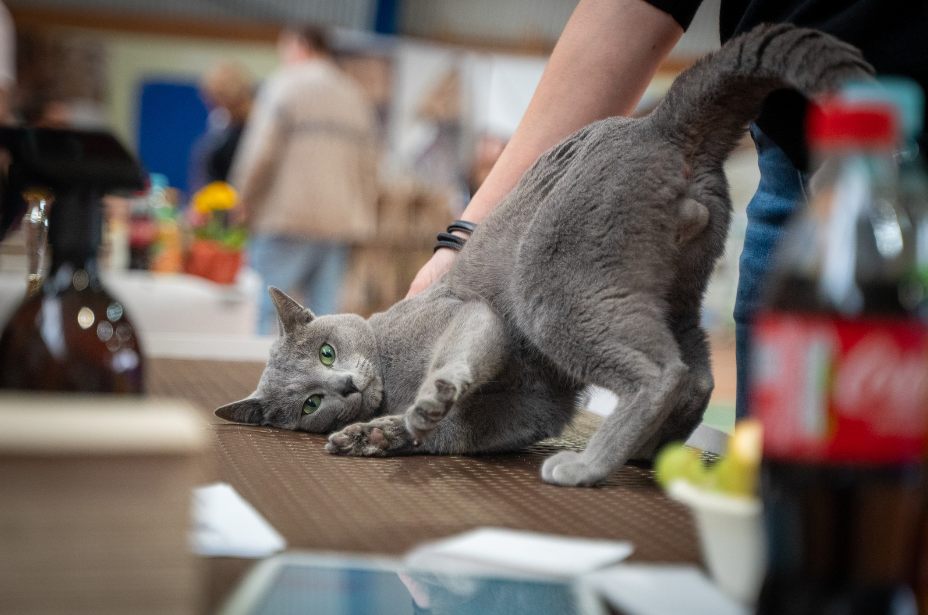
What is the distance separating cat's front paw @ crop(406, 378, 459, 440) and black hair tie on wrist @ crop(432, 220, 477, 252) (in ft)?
1.49

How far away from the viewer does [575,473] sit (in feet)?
3.29

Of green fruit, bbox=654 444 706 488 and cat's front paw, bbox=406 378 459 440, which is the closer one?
green fruit, bbox=654 444 706 488

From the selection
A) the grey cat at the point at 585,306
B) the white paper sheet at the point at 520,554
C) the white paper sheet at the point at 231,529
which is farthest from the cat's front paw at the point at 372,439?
the white paper sheet at the point at 520,554

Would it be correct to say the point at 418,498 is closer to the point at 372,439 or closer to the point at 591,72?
the point at 372,439

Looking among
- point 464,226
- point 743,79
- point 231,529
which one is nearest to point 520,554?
point 231,529

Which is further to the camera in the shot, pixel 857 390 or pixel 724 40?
pixel 724 40

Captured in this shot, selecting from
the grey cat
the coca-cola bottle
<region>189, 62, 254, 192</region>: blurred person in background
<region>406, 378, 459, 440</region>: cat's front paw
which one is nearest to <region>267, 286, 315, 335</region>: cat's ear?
the grey cat

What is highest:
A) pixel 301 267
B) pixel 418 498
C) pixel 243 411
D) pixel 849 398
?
pixel 849 398

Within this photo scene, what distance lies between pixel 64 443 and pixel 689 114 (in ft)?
2.95

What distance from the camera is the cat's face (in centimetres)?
137

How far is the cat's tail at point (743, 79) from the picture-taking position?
728 millimetres

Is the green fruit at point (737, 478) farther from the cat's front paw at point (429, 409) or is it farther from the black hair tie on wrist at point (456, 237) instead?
the black hair tie on wrist at point (456, 237)

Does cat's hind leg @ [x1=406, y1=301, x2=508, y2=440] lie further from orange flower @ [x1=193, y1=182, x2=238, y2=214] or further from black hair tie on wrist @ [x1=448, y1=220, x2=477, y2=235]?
orange flower @ [x1=193, y1=182, x2=238, y2=214]

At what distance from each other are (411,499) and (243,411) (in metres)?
0.56
